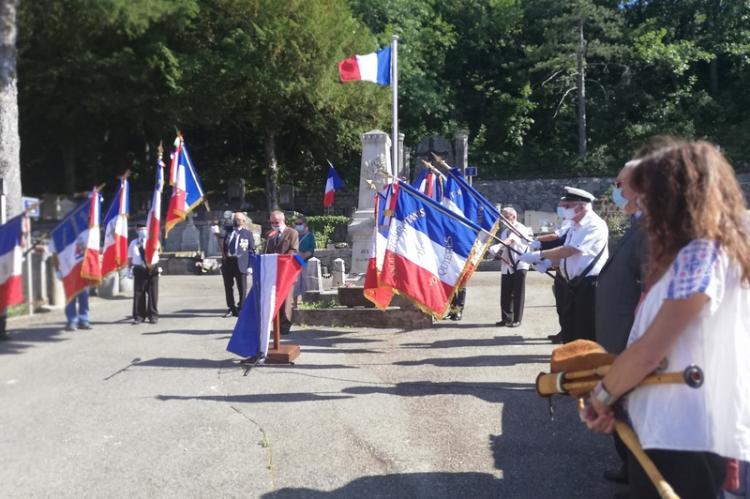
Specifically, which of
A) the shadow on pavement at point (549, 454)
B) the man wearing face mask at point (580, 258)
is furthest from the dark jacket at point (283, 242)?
the shadow on pavement at point (549, 454)

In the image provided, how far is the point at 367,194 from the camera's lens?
15.0 meters

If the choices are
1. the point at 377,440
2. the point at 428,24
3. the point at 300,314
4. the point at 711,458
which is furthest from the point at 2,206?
the point at 428,24

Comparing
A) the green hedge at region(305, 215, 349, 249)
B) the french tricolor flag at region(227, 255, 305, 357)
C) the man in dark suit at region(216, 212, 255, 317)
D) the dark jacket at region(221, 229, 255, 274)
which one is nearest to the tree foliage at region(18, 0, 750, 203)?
the green hedge at region(305, 215, 349, 249)

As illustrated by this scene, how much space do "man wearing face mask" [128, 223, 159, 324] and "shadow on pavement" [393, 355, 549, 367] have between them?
5.29 m

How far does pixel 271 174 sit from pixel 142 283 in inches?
787

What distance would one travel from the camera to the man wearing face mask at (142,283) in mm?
11555

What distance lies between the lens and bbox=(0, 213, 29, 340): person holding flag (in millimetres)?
9242

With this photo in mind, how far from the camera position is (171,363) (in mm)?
8367

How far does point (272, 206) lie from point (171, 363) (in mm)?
23158

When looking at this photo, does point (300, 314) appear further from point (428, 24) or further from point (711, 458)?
point (428, 24)

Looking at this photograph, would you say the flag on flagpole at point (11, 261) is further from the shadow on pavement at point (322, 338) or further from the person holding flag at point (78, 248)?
the shadow on pavement at point (322, 338)

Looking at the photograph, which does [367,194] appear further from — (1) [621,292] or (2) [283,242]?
(1) [621,292]

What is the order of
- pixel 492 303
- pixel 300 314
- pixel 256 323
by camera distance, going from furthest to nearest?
1. pixel 492 303
2. pixel 300 314
3. pixel 256 323

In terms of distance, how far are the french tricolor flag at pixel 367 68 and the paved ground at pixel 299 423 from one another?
8.89 m
